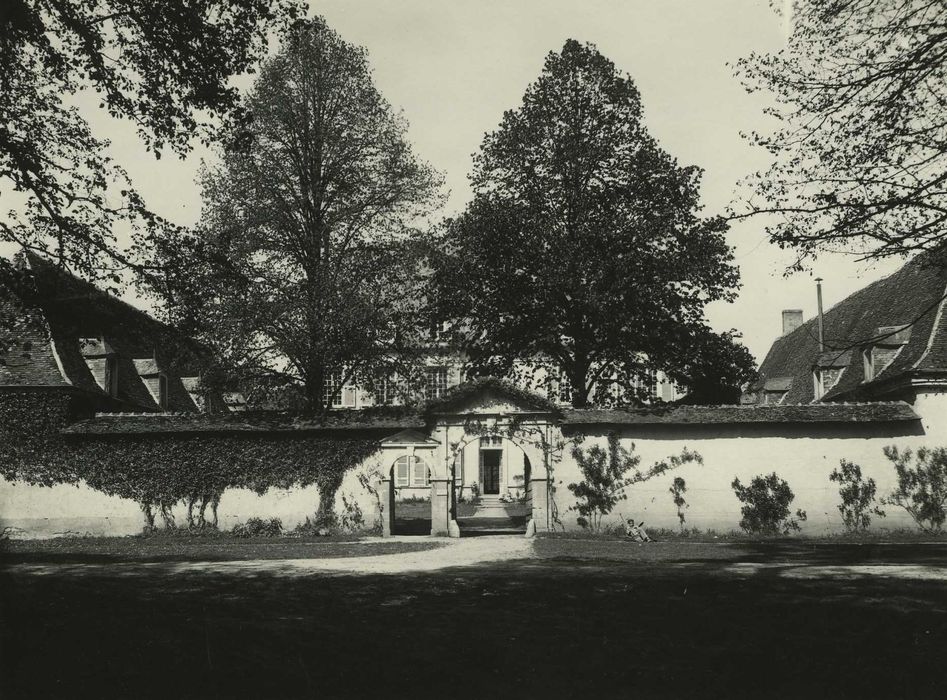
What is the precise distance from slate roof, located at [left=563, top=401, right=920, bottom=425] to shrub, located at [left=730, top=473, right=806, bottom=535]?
1.69m

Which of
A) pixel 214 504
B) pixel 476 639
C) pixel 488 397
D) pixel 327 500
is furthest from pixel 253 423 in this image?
pixel 476 639

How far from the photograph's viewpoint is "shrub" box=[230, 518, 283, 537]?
944 inches

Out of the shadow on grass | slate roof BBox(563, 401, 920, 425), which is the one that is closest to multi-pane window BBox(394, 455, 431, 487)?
slate roof BBox(563, 401, 920, 425)

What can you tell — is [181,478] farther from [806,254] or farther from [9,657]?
[806,254]

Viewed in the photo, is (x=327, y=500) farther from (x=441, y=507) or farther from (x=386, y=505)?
(x=441, y=507)

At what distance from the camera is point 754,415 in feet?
76.5

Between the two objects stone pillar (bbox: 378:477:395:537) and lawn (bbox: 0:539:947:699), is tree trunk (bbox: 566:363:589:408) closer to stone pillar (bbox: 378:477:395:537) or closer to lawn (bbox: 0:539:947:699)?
stone pillar (bbox: 378:477:395:537)

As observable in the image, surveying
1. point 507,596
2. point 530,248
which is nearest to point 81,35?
point 507,596

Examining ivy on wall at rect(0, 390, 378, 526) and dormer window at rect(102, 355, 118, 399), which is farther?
dormer window at rect(102, 355, 118, 399)

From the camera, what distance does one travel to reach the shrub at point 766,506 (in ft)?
76.1

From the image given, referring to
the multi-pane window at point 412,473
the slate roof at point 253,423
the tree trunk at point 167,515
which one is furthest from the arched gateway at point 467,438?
the multi-pane window at point 412,473

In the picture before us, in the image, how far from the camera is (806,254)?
8.30m

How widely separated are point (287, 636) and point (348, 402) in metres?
39.6

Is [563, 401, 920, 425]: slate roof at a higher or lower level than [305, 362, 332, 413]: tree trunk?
lower
